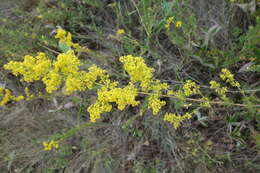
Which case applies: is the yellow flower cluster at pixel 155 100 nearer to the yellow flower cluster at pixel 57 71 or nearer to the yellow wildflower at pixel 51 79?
the yellow flower cluster at pixel 57 71

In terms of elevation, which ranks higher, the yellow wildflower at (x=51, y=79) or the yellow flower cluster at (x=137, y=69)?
the yellow flower cluster at (x=137, y=69)

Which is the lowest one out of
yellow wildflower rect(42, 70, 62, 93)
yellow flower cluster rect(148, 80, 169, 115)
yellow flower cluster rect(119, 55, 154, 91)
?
yellow flower cluster rect(148, 80, 169, 115)

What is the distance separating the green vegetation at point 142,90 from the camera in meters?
1.67

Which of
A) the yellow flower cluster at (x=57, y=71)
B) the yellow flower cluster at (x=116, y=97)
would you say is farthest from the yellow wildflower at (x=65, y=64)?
the yellow flower cluster at (x=116, y=97)

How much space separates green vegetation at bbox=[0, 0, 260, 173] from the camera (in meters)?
1.67

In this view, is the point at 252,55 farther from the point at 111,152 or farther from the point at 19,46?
the point at 19,46

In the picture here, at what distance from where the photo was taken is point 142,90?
5.32 feet

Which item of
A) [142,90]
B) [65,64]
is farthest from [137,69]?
[65,64]

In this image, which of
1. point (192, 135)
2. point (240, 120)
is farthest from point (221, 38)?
point (192, 135)

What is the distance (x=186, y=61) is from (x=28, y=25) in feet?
7.17

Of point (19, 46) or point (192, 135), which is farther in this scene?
point (19, 46)

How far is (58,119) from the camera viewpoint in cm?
279

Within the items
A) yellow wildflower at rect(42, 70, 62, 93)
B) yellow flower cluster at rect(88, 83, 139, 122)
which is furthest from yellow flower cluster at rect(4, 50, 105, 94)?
yellow flower cluster at rect(88, 83, 139, 122)

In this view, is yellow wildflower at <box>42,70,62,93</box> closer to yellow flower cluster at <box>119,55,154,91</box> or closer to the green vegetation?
the green vegetation
